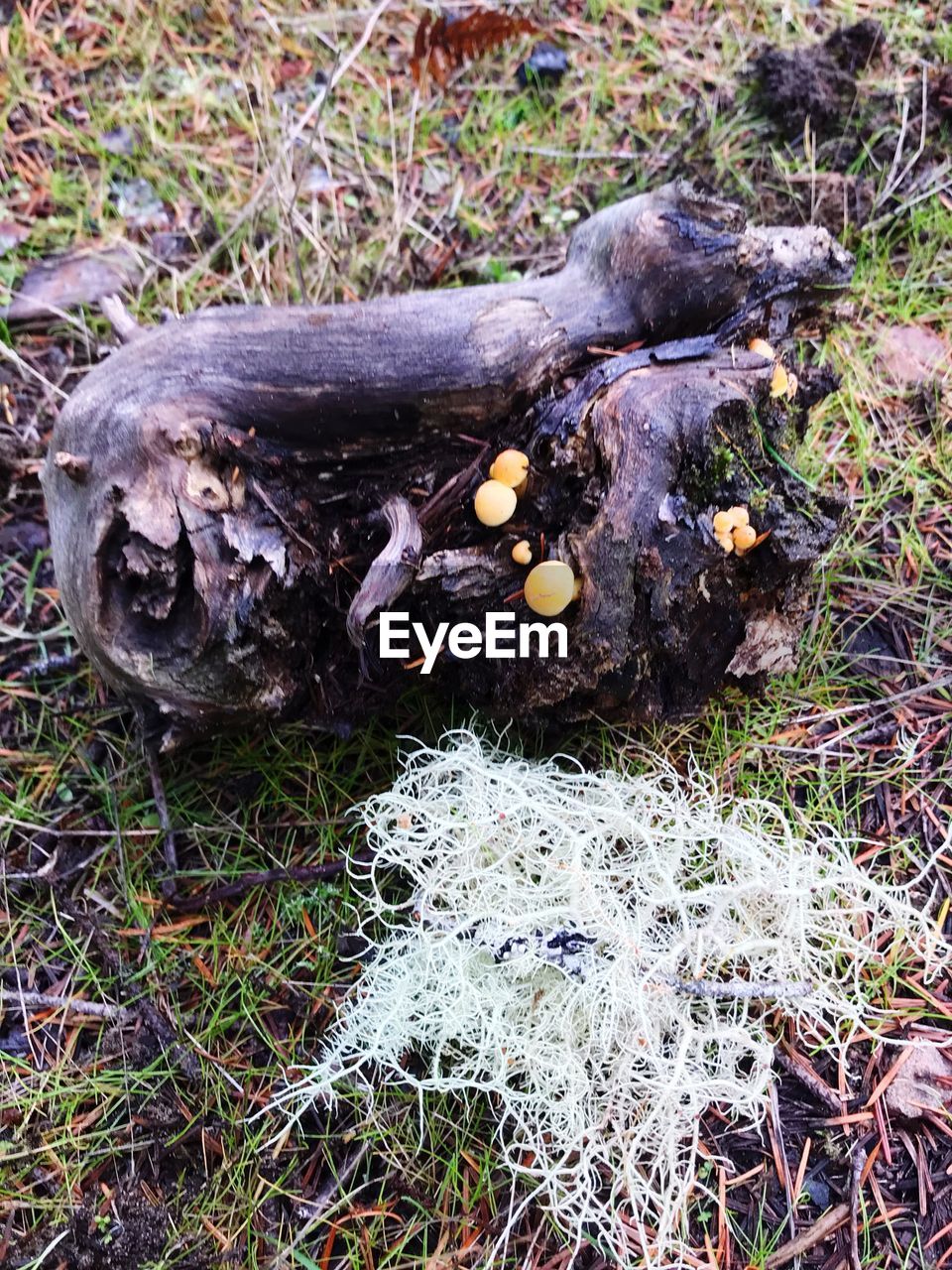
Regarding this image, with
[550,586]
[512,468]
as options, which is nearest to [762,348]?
[512,468]

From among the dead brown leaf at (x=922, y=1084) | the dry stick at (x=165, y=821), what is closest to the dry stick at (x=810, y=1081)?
the dead brown leaf at (x=922, y=1084)

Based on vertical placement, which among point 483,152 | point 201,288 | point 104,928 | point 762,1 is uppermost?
point 762,1

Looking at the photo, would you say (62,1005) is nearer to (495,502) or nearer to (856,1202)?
(495,502)

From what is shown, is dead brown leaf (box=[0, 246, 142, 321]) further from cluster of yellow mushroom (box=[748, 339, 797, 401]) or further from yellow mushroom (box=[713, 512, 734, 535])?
yellow mushroom (box=[713, 512, 734, 535])

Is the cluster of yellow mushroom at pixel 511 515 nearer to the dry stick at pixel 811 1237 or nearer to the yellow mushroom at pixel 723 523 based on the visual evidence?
the yellow mushroom at pixel 723 523

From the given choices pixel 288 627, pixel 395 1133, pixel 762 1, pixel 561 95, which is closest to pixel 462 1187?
pixel 395 1133

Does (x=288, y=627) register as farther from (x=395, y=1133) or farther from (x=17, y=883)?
(x=395, y=1133)

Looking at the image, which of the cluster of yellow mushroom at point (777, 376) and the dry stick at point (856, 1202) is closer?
the dry stick at point (856, 1202)
